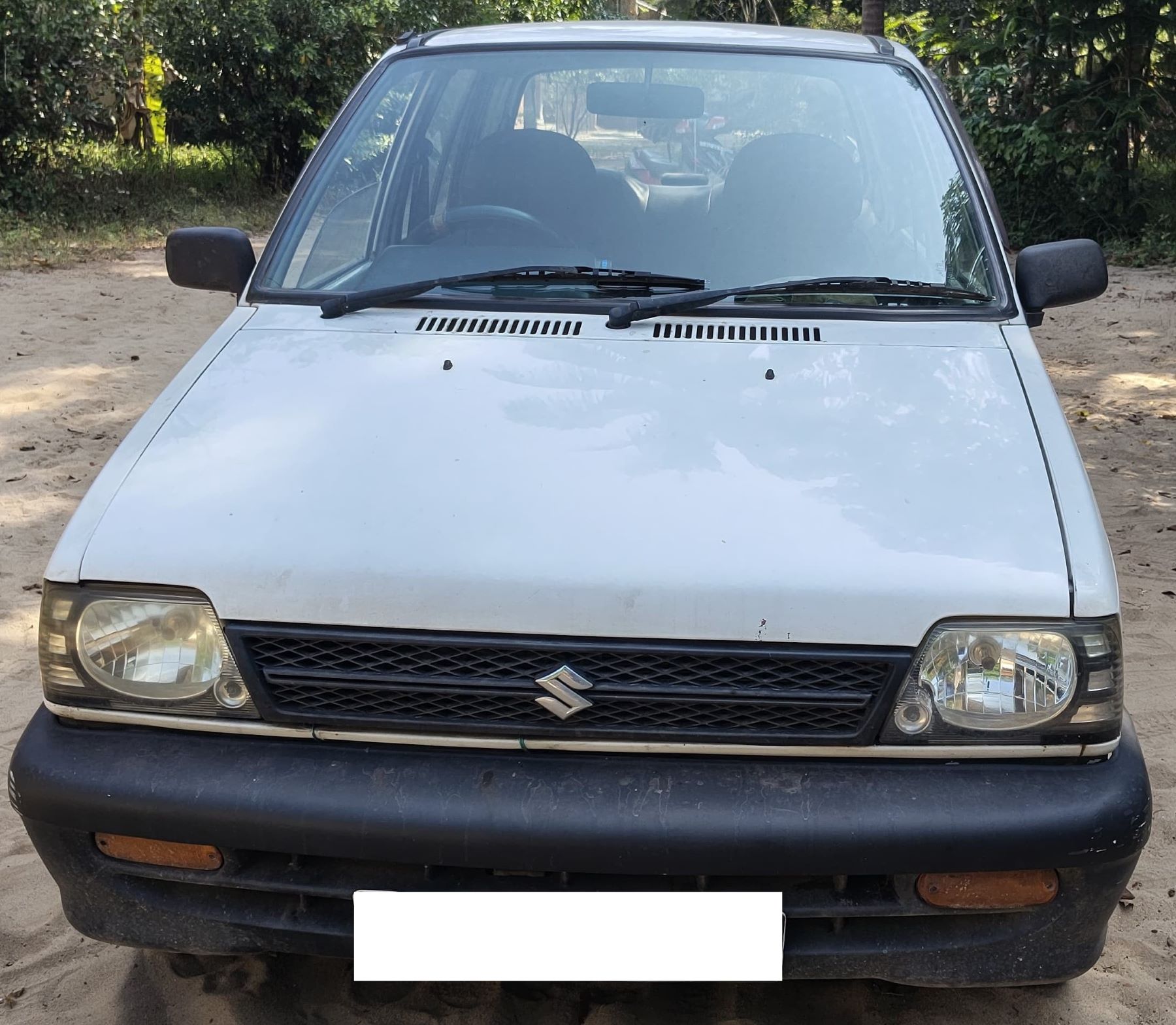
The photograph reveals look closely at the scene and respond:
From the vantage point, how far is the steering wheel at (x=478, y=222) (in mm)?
2902

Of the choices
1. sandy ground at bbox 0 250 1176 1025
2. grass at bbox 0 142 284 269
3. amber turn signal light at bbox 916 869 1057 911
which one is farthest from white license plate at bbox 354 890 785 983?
grass at bbox 0 142 284 269

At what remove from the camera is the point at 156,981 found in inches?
95.2

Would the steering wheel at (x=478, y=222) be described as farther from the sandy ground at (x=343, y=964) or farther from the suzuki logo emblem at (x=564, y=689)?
the sandy ground at (x=343, y=964)

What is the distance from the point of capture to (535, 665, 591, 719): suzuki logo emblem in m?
1.88

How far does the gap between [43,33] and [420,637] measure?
1047cm

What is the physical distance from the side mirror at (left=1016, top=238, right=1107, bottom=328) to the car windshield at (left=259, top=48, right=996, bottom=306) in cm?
14

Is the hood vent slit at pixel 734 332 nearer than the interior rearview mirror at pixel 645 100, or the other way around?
the hood vent slit at pixel 734 332

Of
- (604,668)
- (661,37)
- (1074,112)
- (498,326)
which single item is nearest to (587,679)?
(604,668)

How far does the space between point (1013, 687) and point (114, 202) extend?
11967 millimetres

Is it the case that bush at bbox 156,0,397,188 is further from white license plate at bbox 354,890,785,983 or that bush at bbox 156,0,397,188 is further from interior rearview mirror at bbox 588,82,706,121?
white license plate at bbox 354,890,785,983

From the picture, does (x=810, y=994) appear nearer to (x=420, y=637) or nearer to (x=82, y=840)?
(x=420, y=637)

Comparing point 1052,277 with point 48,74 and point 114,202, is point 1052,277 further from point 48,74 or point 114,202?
point 114,202

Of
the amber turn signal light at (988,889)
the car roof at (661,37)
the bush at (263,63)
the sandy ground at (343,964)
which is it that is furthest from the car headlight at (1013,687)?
the bush at (263,63)

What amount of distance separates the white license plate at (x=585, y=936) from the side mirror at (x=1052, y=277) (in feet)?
5.27
